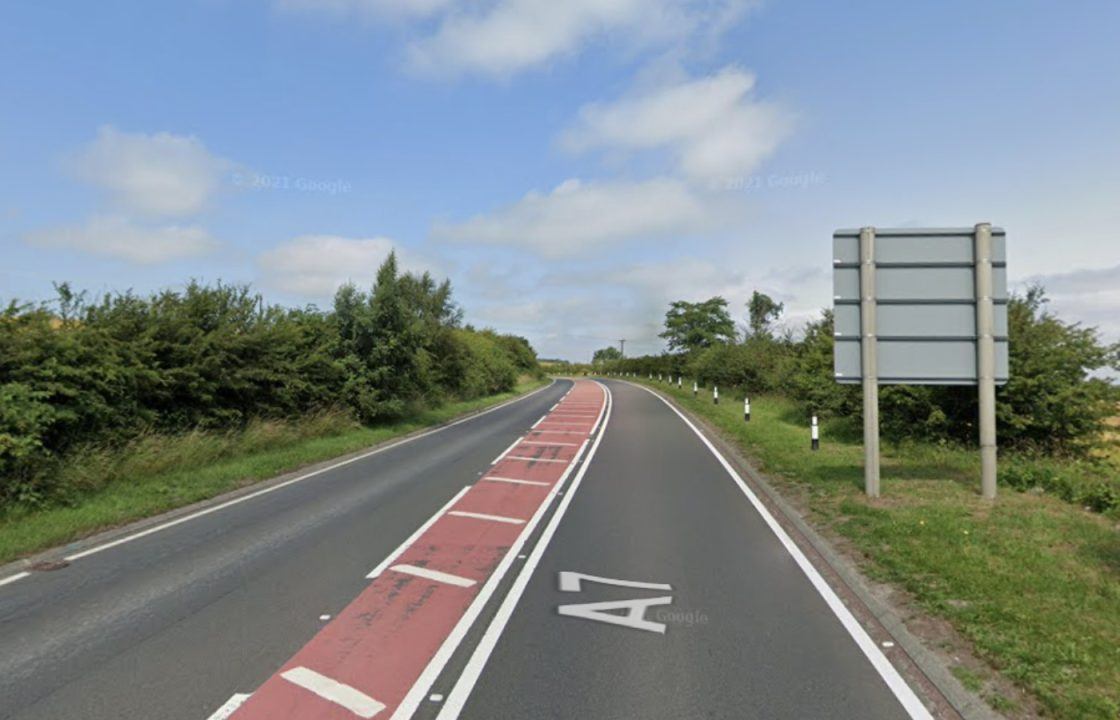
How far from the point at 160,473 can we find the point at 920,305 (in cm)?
1323

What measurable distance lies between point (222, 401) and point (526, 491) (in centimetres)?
925

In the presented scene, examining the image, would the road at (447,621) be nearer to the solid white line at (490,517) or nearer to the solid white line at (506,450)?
the solid white line at (490,517)

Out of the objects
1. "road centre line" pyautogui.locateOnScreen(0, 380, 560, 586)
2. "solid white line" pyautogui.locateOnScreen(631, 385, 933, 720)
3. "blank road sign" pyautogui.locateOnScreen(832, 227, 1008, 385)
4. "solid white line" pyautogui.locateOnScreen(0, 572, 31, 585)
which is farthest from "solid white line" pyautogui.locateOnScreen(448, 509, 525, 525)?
"blank road sign" pyautogui.locateOnScreen(832, 227, 1008, 385)

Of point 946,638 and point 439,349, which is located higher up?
point 439,349

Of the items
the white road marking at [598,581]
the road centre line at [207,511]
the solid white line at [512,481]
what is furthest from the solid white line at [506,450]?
the white road marking at [598,581]

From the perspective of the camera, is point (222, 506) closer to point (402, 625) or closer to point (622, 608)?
point (402, 625)

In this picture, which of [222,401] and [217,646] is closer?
[217,646]

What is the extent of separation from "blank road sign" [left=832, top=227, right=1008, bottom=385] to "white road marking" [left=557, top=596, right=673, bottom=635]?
5.96 m

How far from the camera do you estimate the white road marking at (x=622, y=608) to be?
5.11 metres

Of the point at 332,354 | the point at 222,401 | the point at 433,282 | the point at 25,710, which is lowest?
the point at 25,710

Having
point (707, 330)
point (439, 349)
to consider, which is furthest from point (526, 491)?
point (707, 330)

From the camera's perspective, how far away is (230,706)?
12.7 ft

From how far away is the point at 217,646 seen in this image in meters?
4.77

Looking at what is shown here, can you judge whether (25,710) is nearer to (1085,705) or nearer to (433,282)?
(1085,705)
